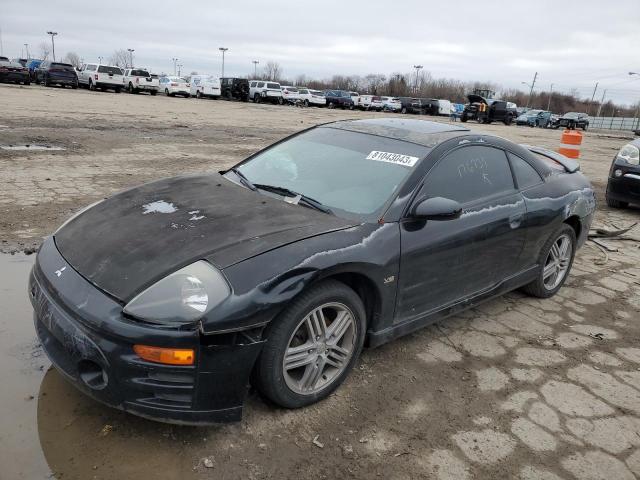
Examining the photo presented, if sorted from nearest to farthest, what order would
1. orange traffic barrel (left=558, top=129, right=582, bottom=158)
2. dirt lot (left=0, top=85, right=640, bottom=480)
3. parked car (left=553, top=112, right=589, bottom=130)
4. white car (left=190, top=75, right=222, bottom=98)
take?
dirt lot (left=0, top=85, right=640, bottom=480) → orange traffic barrel (left=558, top=129, right=582, bottom=158) → white car (left=190, top=75, right=222, bottom=98) → parked car (left=553, top=112, right=589, bottom=130)

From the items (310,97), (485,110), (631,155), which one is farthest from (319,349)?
(310,97)

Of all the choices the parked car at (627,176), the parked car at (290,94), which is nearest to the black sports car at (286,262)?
the parked car at (627,176)

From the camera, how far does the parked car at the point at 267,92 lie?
41.0m

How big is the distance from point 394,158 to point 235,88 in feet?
133

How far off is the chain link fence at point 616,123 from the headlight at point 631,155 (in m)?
67.2

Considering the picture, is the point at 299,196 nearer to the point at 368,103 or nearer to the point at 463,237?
the point at 463,237

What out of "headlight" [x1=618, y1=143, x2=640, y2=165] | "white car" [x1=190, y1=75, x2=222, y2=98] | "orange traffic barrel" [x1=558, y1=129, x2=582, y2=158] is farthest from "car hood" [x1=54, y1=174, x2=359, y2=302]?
"white car" [x1=190, y1=75, x2=222, y2=98]

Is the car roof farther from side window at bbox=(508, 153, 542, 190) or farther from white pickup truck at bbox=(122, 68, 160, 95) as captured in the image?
white pickup truck at bbox=(122, 68, 160, 95)

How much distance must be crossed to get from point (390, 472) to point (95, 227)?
6.75 ft

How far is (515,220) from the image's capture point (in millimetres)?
3783

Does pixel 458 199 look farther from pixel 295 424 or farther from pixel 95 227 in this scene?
pixel 95 227

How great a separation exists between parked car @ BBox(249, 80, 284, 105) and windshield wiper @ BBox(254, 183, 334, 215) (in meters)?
39.4

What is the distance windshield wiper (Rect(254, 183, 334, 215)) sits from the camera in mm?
3121

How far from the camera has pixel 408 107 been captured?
1799 inches
